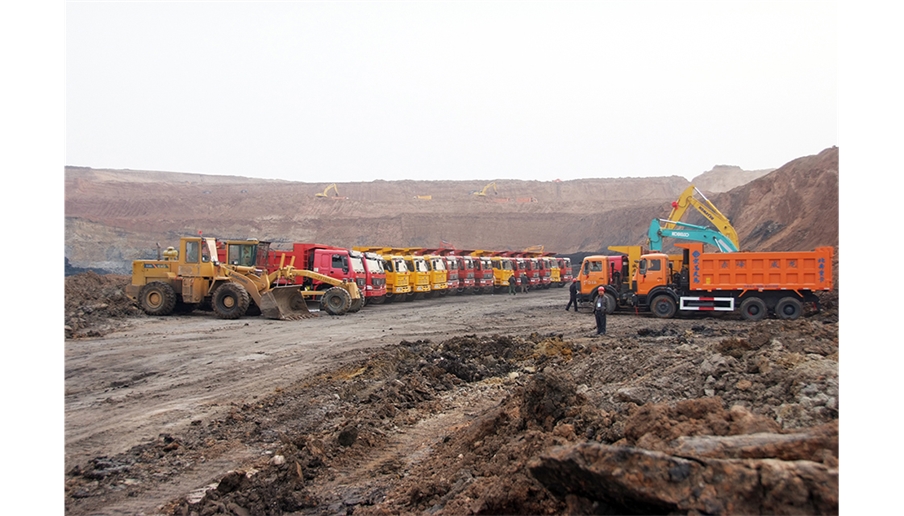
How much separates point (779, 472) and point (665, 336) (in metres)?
13.4

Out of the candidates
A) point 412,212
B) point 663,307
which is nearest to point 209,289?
point 663,307

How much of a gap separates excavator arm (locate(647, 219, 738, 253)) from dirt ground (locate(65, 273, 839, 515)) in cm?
1263

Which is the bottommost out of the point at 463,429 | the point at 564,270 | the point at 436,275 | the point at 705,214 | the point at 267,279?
the point at 463,429

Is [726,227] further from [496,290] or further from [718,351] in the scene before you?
[718,351]

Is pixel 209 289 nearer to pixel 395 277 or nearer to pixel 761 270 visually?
pixel 395 277

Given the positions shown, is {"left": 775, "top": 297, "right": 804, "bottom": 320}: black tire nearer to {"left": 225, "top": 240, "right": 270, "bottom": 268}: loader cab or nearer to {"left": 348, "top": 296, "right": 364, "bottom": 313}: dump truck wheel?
{"left": 348, "top": 296, "right": 364, "bottom": 313}: dump truck wheel

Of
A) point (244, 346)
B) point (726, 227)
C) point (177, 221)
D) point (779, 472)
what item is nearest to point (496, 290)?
point (726, 227)

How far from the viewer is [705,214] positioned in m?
27.5

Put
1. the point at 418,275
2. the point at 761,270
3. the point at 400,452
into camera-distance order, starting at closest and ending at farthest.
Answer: the point at 400,452 → the point at 761,270 → the point at 418,275

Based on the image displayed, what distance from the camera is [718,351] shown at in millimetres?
8250

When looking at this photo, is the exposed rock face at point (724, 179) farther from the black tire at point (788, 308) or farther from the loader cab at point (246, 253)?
the loader cab at point (246, 253)

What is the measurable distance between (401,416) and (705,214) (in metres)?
22.3

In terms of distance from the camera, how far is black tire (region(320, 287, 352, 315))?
21656mm

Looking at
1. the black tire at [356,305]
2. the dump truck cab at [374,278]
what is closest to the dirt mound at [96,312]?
the black tire at [356,305]
